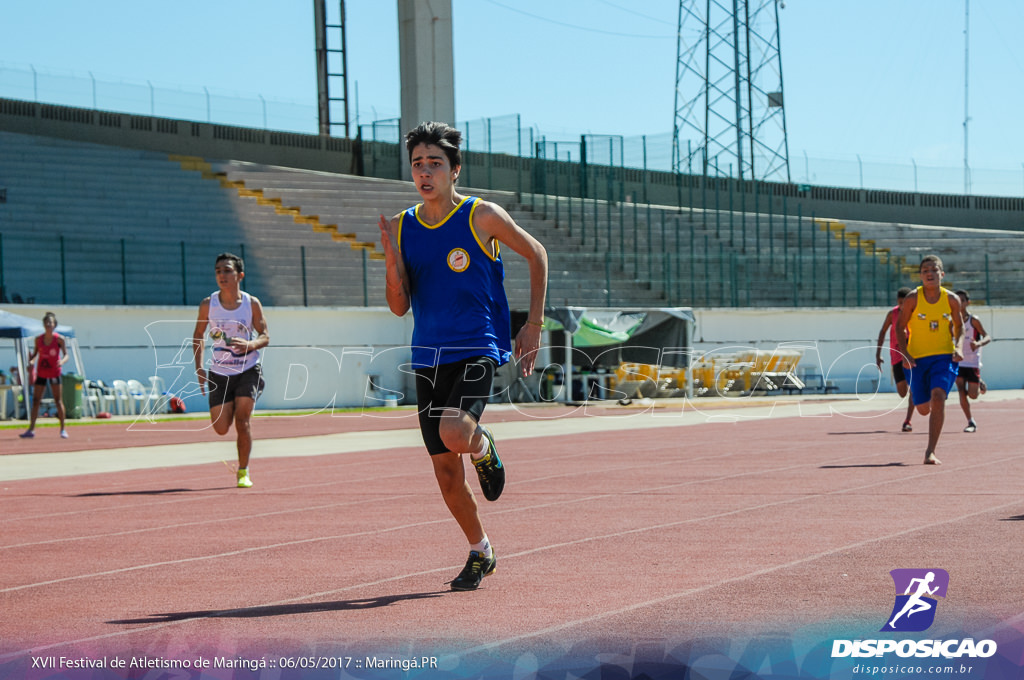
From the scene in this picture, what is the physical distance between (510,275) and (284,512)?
27810 millimetres

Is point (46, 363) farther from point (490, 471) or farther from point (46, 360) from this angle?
point (490, 471)

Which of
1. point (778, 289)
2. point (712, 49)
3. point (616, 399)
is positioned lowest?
point (616, 399)

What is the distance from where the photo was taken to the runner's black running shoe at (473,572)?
20.7 ft

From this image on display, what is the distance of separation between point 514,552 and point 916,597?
8.94 ft

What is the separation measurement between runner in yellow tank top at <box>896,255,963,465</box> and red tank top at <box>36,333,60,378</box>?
14089mm

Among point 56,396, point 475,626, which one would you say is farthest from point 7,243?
point 475,626

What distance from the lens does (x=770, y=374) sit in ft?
114

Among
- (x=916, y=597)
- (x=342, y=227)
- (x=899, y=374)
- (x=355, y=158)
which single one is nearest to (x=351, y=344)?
(x=342, y=227)

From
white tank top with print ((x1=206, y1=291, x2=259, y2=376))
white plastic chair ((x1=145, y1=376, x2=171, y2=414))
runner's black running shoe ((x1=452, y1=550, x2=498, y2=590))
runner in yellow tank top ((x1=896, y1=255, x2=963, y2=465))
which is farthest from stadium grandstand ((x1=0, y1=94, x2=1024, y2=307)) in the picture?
runner's black running shoe ((x1=452, y1=550, x2=498, y2=590))

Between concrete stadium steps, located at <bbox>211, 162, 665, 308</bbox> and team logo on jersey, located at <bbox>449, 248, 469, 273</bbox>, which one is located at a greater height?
concrete stadium steps, located at <bbox>211, 162, 665, 308</bbox>

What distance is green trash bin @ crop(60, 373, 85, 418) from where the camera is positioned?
88.1 ft

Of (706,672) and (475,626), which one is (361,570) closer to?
(475,626)

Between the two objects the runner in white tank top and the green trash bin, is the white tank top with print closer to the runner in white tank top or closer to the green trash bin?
the runner in white tank top

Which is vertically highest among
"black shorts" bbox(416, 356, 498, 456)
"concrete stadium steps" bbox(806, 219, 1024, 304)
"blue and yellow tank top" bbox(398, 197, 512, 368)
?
"concrete stadium steps" bbox(806, 219, 1024, 304)
